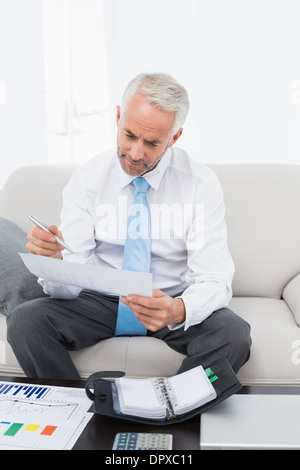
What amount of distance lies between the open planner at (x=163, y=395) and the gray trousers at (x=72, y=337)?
6.7 inches

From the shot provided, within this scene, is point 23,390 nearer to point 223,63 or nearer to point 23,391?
point 23,391

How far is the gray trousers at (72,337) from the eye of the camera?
1317 mm

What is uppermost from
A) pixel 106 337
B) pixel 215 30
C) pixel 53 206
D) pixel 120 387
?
pixel 215 30

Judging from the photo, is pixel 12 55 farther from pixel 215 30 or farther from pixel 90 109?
pixel 215 30

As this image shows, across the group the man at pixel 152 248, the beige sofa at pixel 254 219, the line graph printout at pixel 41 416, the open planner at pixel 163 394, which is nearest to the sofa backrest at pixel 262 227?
the beige sofa at pixel 254 219

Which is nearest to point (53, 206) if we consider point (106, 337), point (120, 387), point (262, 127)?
point (106, 337)

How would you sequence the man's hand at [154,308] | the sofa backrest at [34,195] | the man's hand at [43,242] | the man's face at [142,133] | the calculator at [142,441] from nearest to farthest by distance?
1. the calculator at [142,441]
2. the man's hand at [154,308]
3. the man's hand at [43,242]
4. the man's face at [142,133]
5. the sofa backrest at [34,195]

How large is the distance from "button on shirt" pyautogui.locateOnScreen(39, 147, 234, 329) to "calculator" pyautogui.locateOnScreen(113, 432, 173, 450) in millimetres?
625

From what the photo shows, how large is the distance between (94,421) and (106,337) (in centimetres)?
47

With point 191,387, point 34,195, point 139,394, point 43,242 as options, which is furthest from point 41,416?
point 34,195

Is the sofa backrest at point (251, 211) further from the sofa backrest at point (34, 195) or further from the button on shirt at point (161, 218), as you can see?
the button on shirt at point (161, 218)

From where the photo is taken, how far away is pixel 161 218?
5.19ft

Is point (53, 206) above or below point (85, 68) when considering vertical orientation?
below
